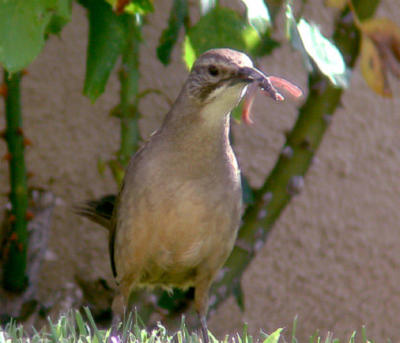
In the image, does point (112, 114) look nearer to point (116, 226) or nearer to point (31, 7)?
point (116, 226)

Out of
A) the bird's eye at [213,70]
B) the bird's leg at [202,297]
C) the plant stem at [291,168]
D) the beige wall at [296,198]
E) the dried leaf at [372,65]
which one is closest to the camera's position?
the bird's eye at [213,70]

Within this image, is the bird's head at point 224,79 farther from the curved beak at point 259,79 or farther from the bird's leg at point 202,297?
the bird's leg at point 202,297

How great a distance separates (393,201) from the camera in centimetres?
527

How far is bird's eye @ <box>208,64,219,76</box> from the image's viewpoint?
297 cm

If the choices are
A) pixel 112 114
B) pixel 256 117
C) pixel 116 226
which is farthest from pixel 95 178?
pixel 116 226

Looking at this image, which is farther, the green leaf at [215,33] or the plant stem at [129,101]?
the plant stem at [129,101]

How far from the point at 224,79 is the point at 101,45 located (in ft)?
1.73

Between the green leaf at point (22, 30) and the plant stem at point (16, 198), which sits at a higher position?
the green leaf at point (22, 30)

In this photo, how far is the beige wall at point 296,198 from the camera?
15.5 feet

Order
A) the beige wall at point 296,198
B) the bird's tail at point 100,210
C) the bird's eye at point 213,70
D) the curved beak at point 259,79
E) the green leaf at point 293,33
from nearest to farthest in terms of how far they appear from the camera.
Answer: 1. the green leaf at point 293,33
2. the curved beak at point 259,79
3. the bird's eye at point 213,70
4. the bird's tail at point 100,210
5. the beige wall at point 296,198

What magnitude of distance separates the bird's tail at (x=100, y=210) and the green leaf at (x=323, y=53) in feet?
5.02

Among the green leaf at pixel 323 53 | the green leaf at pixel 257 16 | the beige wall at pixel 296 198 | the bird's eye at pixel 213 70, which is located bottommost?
the beige wall at pixel 296 198

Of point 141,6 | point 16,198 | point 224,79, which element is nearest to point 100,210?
point 16,198

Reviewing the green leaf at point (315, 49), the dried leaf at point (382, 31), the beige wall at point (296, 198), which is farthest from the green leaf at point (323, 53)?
the beige wall at point (296, 198)
